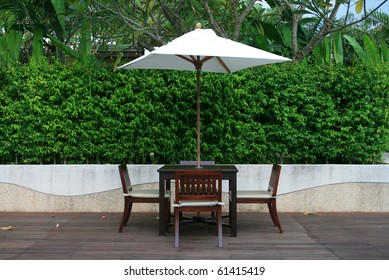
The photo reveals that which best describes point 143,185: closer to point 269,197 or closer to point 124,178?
point 124,178

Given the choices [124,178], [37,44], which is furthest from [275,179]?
[37,44]

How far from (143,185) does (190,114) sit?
1.40 m

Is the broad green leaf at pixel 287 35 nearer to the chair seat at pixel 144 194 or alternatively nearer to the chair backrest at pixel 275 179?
the chair backrest at pixel 275 179

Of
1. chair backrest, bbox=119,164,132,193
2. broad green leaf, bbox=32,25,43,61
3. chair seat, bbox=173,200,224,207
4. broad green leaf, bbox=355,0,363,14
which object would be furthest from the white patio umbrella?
broad green leaf, bbox=32,25,43,61

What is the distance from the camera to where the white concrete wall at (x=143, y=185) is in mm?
9555

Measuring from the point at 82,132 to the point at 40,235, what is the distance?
8.25ft

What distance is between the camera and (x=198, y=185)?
6.87m

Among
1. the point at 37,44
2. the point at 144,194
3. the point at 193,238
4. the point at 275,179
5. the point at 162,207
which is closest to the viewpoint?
the point at 193,238

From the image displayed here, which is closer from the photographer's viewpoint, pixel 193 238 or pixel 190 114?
pixel 193 238

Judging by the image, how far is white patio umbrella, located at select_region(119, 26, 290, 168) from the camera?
702 centimetres

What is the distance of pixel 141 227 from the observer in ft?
26.8

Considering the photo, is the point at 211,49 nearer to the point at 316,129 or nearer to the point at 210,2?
the point at 316,129

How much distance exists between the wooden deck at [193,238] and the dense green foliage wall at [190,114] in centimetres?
112
